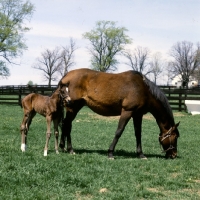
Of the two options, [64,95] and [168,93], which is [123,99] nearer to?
[64,95]

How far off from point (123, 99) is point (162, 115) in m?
1.09

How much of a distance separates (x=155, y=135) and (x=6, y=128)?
222 inches

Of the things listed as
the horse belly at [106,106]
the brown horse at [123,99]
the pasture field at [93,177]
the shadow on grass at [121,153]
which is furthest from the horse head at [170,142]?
the horse belly at [106,106]

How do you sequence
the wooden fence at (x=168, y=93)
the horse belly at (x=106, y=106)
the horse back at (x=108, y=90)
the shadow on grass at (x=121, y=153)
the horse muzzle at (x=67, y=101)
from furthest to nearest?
the wooden fence at (x=168, y=93), the shadow on grass at (x=121, y=153), the horse belly at (x=106, y=106), the horse back at (x=108, y=90), the horse muzzle at (x=67, y=101)

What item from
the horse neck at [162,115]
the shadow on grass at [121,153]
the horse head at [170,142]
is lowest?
the shadow on grass at [121,153]

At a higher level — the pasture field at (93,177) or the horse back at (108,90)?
the horse back at (108,90)

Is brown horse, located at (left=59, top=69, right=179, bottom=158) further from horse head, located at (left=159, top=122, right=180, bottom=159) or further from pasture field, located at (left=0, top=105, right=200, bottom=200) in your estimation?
pasture field, located at (left=0, top=105, right=200, bottom=200)

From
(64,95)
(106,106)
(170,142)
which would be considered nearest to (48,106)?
(64,95)

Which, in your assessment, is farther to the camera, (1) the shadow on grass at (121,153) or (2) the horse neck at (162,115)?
(1) the shadow on grass at (121,153)

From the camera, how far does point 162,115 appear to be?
8641 mm

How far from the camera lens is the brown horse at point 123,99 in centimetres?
835

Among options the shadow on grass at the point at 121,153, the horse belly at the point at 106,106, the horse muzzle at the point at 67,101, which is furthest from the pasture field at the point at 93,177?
the horse muzzle at the point at 67,101

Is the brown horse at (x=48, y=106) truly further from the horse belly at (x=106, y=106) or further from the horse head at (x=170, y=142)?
the horse head at (x=170, y=142)

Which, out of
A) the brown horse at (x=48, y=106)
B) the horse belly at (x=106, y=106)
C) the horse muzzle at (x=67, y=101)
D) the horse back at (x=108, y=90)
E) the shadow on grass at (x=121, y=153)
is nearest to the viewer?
the horse muzzle at (x=67, y=101)
